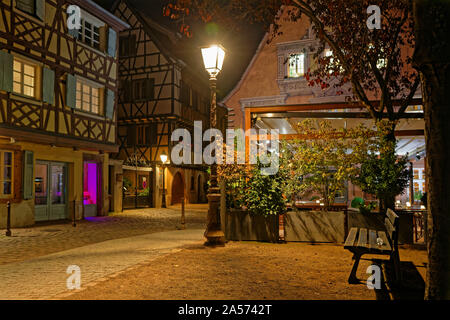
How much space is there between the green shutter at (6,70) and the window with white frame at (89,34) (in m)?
4.30

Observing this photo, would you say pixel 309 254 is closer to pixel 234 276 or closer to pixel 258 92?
pixel 234 276

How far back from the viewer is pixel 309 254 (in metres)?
7.37

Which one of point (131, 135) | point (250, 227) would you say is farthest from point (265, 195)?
point (131, 135)

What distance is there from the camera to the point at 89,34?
16.7 metres

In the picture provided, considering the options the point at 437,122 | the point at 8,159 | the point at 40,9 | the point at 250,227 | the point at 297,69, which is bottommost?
the point at 250,227

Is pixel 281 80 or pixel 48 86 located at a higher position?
pixel 281 80

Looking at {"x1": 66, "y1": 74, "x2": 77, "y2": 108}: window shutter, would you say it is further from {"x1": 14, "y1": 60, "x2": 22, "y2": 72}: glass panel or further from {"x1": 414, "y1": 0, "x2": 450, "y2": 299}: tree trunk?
{"x1": 414, "y1": 0, "x2": 450, "y2": 299}: tree trunk

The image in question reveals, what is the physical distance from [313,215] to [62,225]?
29.7 feet

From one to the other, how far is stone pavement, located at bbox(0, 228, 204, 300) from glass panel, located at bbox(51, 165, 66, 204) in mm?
6673

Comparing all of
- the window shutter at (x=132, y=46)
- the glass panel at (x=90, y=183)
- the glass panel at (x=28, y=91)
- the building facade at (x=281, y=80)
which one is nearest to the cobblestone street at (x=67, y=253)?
the glass panel at (x=90, y=183)

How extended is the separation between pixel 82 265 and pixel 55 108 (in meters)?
9.40

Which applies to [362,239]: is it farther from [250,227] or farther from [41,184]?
[41,184]

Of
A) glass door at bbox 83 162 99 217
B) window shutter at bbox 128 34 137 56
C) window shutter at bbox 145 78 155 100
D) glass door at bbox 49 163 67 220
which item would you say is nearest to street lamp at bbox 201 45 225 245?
glass door at bbox 49 163 67 220

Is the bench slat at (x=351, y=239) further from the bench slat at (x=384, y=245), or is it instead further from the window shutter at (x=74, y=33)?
the window shutter at (x=74, y=33)
